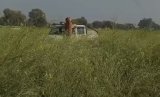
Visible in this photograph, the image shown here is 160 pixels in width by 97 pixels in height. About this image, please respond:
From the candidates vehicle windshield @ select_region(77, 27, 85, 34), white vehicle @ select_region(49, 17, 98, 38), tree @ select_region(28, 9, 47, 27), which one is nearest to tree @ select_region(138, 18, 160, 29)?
white vehicle @ select_region(49, 17, 98, 38)

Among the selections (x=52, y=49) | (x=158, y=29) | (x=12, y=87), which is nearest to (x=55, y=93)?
(x=12, y=87)

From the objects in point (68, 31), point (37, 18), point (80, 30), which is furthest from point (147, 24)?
point (80, 30)

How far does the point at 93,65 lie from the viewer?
662cm

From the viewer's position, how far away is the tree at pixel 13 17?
23.6ft

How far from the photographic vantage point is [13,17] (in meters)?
7.75

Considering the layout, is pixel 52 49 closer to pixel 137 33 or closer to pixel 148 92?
pixel 148 92

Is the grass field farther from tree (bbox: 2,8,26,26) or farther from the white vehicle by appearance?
the white vehicle

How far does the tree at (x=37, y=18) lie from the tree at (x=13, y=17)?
15 cm

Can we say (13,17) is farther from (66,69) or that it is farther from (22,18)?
(66,69)

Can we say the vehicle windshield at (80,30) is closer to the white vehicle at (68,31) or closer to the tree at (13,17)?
the white vehicle at (68,31)

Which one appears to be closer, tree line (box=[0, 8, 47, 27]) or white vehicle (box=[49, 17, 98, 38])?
tree line (box=[0, 8, 47, 27])

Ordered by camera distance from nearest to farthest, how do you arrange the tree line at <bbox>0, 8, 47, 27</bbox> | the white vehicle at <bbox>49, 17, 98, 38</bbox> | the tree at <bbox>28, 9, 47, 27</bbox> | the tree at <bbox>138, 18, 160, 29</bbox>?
the tree line at <bbox>0, 8, 47, 27</bbox> < the tree at <bbox>28, 9, 47, 27</bbox> < the white vehicle at <bbox>49, 17, 98, 38</bbox> < the tree at <bbox>138, 18, 160, 29</bbox>

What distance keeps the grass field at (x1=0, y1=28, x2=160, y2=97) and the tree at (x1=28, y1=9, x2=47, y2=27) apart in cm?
41

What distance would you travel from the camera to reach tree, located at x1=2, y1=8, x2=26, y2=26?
23.6 ft
